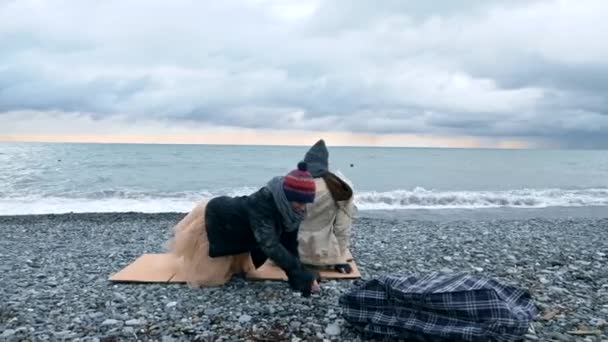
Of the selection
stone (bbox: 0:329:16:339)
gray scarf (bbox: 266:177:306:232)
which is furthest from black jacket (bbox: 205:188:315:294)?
stone (bbox: 0:329:16:339)

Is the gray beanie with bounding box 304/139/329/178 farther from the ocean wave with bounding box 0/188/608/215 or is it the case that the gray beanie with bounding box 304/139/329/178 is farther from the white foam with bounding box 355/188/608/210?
the white foam with bounding box 355/188/608/210

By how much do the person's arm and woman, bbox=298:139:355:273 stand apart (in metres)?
1.09

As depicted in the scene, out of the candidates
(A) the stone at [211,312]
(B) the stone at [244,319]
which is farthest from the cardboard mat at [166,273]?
(B) the stone at [244,319]

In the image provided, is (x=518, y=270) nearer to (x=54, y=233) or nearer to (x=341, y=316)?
(x=341, y=316)

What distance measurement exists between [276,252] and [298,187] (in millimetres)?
802

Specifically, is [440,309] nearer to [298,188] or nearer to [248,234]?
[298,188]

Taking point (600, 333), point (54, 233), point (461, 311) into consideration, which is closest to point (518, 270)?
point (600, 333)

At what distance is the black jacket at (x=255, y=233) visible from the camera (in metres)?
5.44

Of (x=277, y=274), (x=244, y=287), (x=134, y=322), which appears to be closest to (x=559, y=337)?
(x=277, y=274)

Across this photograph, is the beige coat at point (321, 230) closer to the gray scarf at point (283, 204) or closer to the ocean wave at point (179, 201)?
the gray scarf at point (283, 204)

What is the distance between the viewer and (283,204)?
17.5 feet

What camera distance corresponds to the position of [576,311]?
518cm

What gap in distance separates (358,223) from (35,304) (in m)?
9.81

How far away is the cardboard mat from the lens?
6.29 metres
